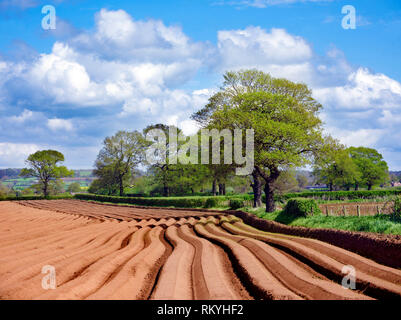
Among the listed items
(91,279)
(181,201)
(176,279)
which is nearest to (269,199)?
(176,279)

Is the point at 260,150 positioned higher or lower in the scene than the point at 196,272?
higher

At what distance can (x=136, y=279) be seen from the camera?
9477 millimetres

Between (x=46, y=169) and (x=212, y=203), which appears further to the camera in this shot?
(x=46, y=169)

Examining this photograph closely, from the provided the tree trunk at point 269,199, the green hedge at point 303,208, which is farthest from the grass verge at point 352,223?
the tree trunk at point 269,199

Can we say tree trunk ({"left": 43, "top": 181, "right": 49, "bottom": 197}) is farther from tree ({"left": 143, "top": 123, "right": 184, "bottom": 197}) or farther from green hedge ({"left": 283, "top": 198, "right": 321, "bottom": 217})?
green hedge ({"left": 283, "top": 198, "right": 321, "bottom": 217})

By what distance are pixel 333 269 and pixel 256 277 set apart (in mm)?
2494

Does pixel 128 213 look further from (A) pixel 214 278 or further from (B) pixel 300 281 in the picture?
(B) pixel 300 281

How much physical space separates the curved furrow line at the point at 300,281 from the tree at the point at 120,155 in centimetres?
5157

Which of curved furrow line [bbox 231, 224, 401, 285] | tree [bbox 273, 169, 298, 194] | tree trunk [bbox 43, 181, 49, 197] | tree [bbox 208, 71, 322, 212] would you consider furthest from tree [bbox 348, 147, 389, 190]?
tree trunk [bbox 43, 181, 49, 197]

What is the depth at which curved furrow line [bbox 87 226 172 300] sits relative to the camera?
8071 millimetres

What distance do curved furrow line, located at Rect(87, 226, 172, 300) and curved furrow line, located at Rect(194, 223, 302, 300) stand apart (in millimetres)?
2739

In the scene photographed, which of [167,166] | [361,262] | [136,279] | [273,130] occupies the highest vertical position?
[273,130]

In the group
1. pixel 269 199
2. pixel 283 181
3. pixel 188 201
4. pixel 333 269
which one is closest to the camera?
pixel 333 269

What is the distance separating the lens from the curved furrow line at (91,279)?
769 cm
